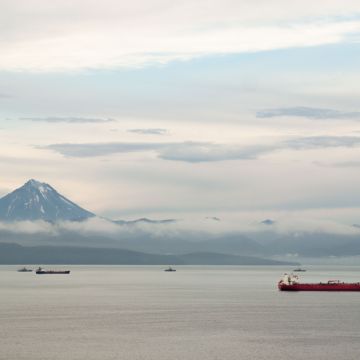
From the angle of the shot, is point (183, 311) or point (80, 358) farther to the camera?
point (183, 311)

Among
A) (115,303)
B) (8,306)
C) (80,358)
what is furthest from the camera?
(115,303)

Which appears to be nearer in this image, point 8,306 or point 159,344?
point 159,344

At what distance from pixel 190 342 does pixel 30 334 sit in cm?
2476

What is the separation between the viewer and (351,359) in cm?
10288

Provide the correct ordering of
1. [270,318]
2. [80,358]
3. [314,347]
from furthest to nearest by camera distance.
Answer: [270,318] < [314,347] < [80,358]

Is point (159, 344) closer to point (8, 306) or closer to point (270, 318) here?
point (270, 318)

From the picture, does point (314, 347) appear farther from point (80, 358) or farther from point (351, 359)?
point (80, 358)

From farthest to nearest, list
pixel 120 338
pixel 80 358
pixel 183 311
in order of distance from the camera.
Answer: pixel 183 311 < pixel 120 338 < pixel 80 358

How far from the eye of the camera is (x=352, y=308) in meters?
184

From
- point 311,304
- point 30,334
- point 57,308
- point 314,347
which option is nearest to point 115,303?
point 57,308

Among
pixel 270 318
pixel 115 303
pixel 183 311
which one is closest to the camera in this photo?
pixel 270 318

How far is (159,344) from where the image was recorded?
114m

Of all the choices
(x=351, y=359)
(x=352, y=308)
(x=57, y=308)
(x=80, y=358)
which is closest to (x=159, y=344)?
(x=80, y=358)

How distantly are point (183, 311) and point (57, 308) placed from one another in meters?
28.1
